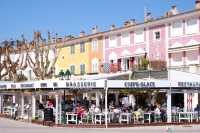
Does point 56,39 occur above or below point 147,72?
above

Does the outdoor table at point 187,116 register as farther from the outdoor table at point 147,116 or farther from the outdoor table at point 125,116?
the outdoor table at point 125,116

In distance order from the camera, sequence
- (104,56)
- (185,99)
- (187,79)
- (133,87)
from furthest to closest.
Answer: (104,56) < (185,99) < (187,79) < (133,87)

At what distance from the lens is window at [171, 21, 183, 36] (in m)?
45.6

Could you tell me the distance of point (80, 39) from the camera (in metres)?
59.3

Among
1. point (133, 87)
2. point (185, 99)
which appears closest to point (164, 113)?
point (133, 87)

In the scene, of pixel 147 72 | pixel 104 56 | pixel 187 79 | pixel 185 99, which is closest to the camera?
pixel 187 79

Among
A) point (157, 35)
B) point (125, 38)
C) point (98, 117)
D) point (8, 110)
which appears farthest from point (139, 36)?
point (98, 117)

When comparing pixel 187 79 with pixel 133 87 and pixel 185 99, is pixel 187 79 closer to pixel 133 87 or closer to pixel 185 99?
pixel 133 87

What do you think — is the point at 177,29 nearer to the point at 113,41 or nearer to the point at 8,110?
the point at 113,41

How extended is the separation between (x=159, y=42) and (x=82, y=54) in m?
13.7

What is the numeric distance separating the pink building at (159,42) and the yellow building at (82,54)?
158cm

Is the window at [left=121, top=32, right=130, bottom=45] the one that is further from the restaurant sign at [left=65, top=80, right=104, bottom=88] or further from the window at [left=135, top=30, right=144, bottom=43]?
the restaurant sign at [left=65, top=80, right=104, bottom=88]

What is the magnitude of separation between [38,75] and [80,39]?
686 cm

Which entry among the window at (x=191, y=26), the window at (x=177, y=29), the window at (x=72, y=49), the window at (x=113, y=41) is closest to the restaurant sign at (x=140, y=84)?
the window at (x=191, y=26)
